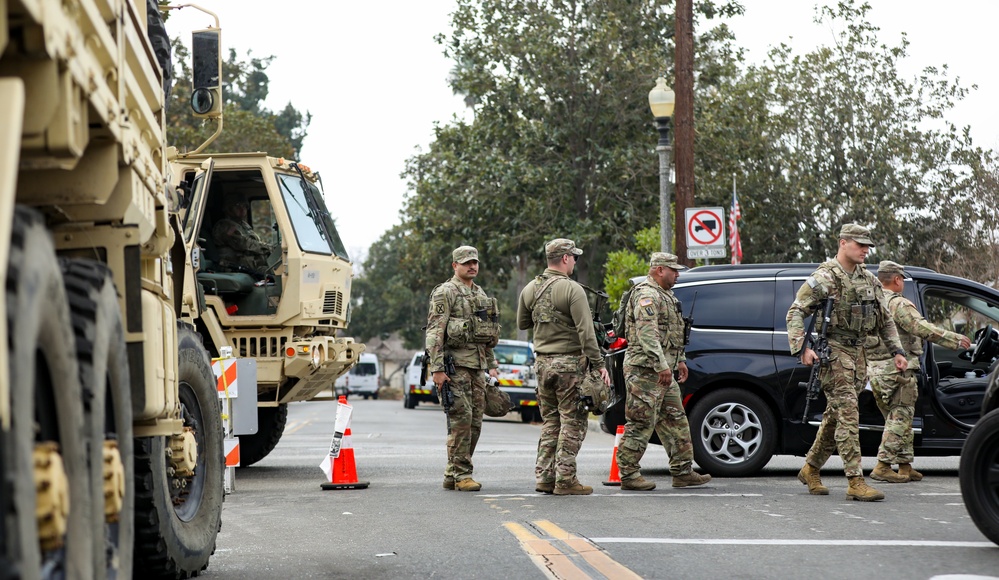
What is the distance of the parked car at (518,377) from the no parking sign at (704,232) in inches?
358

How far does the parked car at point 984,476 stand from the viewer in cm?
700

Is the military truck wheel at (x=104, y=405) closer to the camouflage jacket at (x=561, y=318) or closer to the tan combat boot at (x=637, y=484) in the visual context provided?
the camouflage jacket at (x=561, y=318)

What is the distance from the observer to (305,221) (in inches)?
515

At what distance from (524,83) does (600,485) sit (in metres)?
22.8

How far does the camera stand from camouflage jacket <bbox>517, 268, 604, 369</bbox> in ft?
34.5

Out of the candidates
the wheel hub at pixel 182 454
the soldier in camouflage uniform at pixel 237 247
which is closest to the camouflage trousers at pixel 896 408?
the soldier in camouflage uniform at pixel 237 247

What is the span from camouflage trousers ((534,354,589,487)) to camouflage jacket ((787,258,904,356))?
5.62 feet

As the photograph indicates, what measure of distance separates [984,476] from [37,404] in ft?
16.8

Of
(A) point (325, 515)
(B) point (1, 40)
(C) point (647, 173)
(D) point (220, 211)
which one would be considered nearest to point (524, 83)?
(C) point (647, 173)

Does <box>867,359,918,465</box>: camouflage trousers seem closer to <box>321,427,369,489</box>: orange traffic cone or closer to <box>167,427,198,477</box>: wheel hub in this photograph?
<box>321,427,369,489</box>: orange traffic cone

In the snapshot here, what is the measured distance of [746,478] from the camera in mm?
11672

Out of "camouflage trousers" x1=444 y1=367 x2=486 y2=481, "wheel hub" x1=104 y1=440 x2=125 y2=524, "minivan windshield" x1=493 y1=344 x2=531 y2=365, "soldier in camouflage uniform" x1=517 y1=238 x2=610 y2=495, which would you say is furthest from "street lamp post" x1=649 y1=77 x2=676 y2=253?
"wheel hub" x1=104 y1=440 x2=125 y2=524

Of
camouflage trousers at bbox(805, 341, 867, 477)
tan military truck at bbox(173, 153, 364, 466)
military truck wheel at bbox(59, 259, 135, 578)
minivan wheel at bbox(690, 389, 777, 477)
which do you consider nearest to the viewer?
military truck wheel at bbox(59, 259, 135, 578)

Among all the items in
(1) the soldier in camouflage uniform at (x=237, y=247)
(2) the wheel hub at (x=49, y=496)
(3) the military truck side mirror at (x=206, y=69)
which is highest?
(3) the military truck side mirror at (x=206, y=69)
